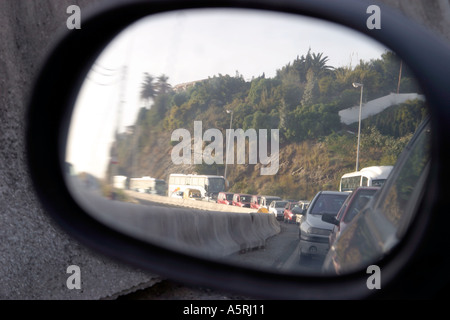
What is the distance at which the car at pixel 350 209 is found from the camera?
6.61ft

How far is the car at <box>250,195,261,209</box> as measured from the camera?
200cm

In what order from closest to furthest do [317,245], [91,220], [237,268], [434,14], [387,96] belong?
[387,96], [317,245], [237,268], [91,220], [434,14]

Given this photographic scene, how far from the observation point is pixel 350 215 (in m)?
2.13

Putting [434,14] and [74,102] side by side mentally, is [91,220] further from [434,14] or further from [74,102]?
[434,14]

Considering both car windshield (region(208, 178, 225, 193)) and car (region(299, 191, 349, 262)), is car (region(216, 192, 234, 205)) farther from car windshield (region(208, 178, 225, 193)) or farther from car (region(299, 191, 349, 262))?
car (region(299, 191, 349, 262))

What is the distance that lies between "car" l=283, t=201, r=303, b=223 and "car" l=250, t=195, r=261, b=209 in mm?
96

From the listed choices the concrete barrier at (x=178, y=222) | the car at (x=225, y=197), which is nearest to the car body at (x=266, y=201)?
the car at (x=225, y=197)

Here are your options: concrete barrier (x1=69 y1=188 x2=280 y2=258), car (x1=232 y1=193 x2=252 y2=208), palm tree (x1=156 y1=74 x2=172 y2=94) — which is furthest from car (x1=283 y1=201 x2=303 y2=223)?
palm tree (x1=156 y1=74 x2=172 y2=94)

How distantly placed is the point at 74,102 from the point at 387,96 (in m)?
1.47

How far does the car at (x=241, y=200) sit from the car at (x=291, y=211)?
133 mm

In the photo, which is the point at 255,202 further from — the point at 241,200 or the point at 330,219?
the point at 330,219

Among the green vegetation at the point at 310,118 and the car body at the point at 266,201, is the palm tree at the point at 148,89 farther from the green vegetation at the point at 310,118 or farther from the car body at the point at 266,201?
the car body at the point at 266,201

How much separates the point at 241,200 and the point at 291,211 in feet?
0.58

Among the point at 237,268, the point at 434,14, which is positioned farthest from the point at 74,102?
the point at 434,14
